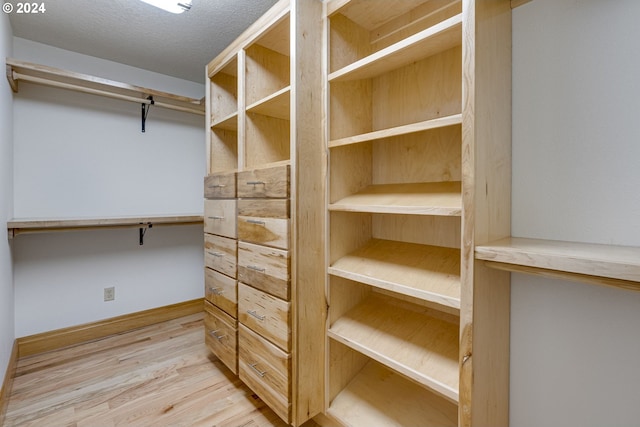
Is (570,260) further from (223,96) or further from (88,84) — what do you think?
(88,84)

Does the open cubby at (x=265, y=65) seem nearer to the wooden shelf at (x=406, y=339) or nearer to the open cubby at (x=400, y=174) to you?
the open cubby at (x=400, y=174)

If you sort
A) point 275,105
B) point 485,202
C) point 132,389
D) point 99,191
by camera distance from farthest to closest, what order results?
point 99,191 → point 132,389 → point 275,105 → point 485,202

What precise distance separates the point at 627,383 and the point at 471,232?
65 centimetres

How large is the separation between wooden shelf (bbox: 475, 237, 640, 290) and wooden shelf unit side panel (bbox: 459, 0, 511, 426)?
0.07 m

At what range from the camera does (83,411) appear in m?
1.61

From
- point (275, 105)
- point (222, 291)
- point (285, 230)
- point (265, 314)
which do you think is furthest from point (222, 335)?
point (275, 105)

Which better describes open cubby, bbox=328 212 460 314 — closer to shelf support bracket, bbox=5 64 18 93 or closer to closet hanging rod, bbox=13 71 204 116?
closet hanging rod, bbox=13 71 204 116

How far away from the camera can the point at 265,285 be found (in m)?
1.51

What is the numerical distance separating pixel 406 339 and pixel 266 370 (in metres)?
0.72

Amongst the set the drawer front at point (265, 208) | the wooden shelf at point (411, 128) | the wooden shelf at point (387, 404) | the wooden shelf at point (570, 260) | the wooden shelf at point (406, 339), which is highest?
the wooden shelf at point (411, 128)

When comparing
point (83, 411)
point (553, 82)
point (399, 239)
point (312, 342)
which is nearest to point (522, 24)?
point (553, 82)

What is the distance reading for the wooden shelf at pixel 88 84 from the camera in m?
1.90

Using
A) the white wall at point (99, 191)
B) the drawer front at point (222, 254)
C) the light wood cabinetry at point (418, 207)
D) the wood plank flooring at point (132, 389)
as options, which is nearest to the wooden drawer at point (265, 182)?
the light wood cabinetry at point (418, 207)

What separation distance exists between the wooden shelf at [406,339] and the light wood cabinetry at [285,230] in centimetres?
19
